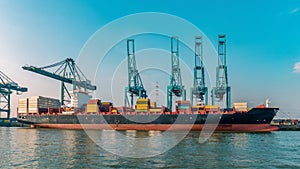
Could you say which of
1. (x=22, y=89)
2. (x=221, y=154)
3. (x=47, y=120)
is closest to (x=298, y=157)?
(x=221, y=154)

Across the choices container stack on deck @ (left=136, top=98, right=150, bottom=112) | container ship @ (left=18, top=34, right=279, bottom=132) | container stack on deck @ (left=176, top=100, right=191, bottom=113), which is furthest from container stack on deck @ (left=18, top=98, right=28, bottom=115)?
container stack on deck @ (left=176, top=100, right=191, bottom=113)

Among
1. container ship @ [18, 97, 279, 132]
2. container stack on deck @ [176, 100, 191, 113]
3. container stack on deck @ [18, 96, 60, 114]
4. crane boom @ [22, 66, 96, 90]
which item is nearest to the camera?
container ship @ [18, 97, 279, 132]

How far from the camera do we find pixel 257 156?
20547mm

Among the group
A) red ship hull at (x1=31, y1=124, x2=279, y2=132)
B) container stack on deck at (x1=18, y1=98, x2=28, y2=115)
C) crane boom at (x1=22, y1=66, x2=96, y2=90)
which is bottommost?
red ship hull at (x1=31, y1=124, x2=279, y2=132)

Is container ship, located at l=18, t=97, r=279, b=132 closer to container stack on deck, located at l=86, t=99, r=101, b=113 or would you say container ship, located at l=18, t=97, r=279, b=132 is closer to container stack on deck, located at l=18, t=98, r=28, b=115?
container stack on deck, located at l=86, t=99, r=101, b=113

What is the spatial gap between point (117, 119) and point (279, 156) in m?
39.3

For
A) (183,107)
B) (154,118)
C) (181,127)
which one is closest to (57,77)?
(154,118)

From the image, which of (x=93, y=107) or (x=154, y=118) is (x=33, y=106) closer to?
(x=93, y=107)

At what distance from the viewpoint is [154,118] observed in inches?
2076

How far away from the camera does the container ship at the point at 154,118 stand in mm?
47188

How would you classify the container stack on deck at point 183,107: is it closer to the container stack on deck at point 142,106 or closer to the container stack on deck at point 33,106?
the container stack on deck at point 142,106

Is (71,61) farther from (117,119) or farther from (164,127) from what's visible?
(164,127)

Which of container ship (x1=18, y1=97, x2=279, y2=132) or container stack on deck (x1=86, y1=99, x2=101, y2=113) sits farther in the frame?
container stack on deck (x1=86, y1=99, x2=101, y2=113)

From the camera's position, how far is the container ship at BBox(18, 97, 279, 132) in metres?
47.2
